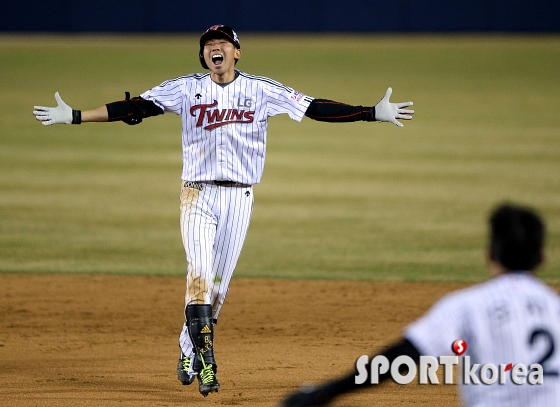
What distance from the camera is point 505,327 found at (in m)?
2.54

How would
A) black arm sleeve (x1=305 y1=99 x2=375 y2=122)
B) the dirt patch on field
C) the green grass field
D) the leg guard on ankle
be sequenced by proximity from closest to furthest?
the leg guard on ankle
the dirt patch on field
black arm sleeve (x1=305 y1=99 x2=375 y2=122)
the green grass field

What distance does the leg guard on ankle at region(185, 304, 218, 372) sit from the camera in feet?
16.6

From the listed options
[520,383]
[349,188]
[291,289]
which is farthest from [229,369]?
[349,188]

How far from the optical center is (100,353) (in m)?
6.23

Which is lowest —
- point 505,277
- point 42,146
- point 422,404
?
point 422,404

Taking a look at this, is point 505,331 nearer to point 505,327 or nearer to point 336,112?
point 505,327

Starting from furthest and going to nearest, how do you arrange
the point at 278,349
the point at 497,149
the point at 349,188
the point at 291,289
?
the point at 497,149
the point at 349,188
the point at 291,289
the point at 278,349

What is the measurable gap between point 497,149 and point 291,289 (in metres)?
9.51

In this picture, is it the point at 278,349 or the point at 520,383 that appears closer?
the point at 520,383

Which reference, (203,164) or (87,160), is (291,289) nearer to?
(203,164)
